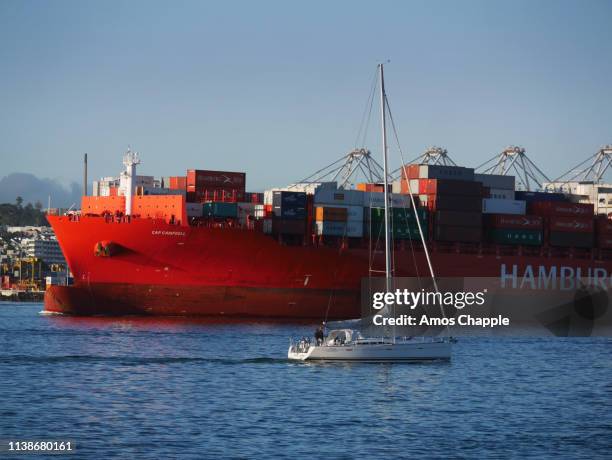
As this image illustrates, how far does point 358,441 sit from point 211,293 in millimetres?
40168

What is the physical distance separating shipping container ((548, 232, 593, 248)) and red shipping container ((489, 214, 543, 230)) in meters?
1.58

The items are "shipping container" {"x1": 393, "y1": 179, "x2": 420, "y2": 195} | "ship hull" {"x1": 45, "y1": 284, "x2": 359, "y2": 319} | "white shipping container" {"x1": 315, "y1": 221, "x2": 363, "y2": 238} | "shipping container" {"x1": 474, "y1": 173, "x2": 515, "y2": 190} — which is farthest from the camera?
"shipping container" {"x1": 474, "y1": 173, "x2": 515, "y2": 190}

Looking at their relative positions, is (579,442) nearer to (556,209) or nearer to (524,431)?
(524,431)

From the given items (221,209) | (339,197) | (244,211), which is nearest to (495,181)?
(339,197)

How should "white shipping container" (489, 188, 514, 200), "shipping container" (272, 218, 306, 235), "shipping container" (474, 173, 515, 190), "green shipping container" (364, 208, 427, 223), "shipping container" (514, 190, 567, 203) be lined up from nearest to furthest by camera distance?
"shipping container" (272, 218, 306, 235) < "green shipping container" (364, 208, 427, 223) < "white shipping container" (489, 188, 514, 200) < "shipping container" (474, 173, 515, 190) < "shipping container" (514, 190, 567, 203)

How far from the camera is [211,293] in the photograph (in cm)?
7462

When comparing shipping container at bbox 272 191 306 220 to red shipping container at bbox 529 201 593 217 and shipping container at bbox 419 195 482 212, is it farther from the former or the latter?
red shipping container at bbox 529 201 593 217

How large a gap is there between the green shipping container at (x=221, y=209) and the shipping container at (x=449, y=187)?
1445 cm

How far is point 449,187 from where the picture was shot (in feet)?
271

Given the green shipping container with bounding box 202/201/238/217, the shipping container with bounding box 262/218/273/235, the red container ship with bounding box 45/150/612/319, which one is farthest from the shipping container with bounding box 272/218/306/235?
the green shipping container with bounding box 202/201/238/217

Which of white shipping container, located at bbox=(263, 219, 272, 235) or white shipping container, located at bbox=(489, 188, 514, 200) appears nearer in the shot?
white shipping container, located at bbox=(263, 219, 272, 235)

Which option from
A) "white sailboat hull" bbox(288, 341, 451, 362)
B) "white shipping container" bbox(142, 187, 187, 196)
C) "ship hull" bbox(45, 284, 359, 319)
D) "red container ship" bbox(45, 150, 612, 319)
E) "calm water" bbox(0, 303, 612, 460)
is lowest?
"calm water" bbox(0, 303, 612, 460)

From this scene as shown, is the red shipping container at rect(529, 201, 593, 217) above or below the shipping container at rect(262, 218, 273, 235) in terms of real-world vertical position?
above

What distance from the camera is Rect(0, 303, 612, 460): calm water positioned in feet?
114
